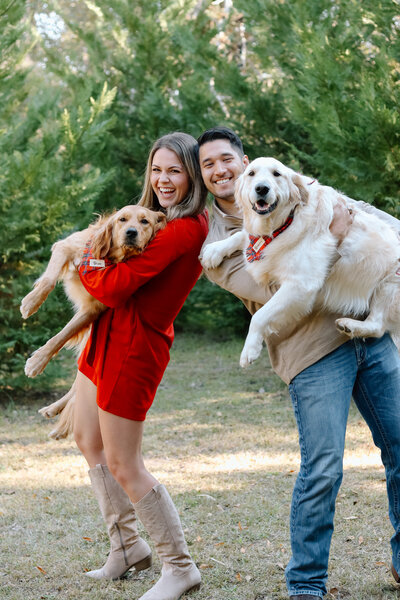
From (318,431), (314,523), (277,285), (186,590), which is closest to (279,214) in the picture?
(277,285)

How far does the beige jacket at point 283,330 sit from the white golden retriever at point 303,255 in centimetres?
5

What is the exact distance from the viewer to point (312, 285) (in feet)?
9.57

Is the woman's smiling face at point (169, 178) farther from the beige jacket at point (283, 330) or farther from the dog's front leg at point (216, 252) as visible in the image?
the dog's front leg at point (216, 252)

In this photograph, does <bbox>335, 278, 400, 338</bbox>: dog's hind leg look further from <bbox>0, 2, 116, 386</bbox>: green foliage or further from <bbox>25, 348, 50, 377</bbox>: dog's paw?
<bbox>0, 2, 116, 386</bbox>: green foliage

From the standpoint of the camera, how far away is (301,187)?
121 inches

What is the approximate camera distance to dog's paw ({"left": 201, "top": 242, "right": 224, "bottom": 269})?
9.96 feet

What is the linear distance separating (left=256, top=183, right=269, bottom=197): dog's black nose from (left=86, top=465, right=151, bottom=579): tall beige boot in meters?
1.62

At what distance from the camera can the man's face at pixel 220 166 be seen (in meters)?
3.21

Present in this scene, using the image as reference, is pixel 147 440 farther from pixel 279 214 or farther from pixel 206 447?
pixel 279 214

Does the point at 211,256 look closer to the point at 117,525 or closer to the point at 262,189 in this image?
the point at 262,189

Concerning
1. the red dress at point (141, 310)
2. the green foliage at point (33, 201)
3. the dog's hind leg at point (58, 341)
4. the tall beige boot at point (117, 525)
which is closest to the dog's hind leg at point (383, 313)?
the red dress at point (141, 310)

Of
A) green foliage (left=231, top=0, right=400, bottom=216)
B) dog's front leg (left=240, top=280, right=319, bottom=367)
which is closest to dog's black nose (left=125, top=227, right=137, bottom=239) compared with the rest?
dog's front leg (left=240, top=280, right=319, bottom=367)

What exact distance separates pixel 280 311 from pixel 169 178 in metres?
0.88

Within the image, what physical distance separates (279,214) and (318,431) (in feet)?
3.17
